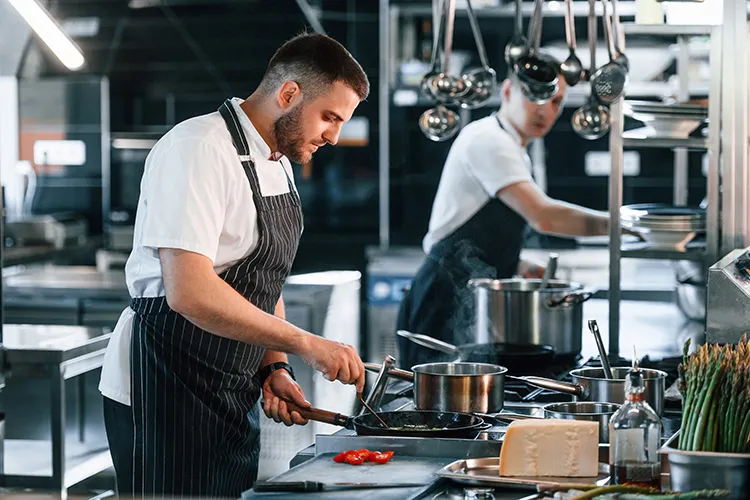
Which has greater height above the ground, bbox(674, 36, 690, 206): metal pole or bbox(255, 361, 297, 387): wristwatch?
bbox(674, 36, 690, 206): metal pole

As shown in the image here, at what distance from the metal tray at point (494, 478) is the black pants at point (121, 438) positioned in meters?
1.01


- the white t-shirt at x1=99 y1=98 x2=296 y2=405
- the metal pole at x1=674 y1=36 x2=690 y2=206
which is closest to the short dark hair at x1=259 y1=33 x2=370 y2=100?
the white t-shirt at x1=99 y1=98 x2=296 y2=405

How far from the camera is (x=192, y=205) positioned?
2.27 metres

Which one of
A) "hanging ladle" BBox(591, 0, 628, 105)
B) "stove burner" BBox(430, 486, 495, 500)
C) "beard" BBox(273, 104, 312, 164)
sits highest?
"hanging ladle" BBox(591, 0, 628, 105)

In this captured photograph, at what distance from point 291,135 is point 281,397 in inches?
24.5

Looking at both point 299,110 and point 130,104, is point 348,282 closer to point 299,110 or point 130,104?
point 130,104

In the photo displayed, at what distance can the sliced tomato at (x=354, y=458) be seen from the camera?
195cm

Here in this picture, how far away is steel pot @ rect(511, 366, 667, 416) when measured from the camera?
85.8 inches

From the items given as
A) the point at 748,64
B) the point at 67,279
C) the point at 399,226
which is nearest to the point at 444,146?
the point at 399,226

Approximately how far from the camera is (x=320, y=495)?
177 cm

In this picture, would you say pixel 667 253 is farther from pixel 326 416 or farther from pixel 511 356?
pixel 326 416

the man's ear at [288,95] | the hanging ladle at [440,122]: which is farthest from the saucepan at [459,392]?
the hanging ladle at [440,122]

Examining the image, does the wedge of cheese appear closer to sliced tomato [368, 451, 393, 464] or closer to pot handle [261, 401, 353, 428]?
sliced tomato [368, 451, 393, 464]

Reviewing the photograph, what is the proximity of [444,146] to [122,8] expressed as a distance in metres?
2.19
